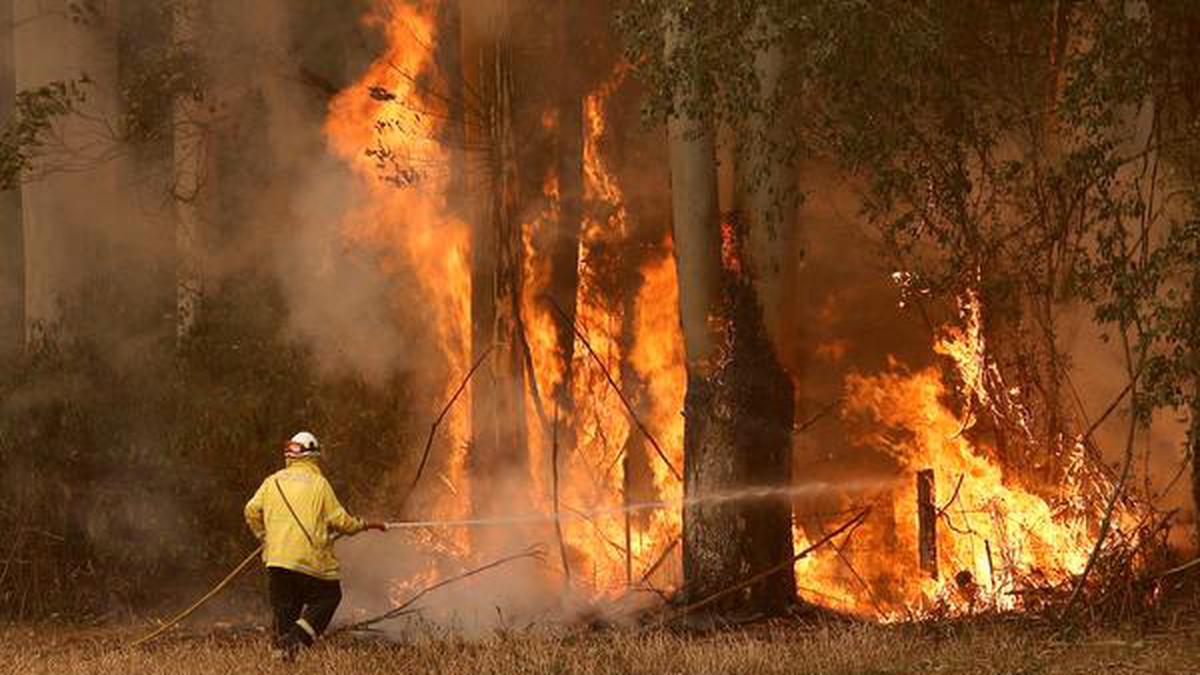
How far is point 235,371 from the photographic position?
65.4 ft

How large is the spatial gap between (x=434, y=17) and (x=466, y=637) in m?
7.72

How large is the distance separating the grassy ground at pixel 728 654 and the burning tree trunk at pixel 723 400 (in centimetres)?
76

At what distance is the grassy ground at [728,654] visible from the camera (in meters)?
11.5

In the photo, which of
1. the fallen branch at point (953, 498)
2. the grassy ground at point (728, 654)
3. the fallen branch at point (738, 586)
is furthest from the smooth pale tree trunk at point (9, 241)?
the fallen branch at point (953, 498)

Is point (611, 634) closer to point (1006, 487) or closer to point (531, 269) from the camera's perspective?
point (1006, 487)

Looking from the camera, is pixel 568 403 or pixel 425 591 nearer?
pixel 425 591

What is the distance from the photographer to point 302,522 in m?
12.5

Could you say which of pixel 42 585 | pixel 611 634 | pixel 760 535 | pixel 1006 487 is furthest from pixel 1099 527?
pixel 42 585

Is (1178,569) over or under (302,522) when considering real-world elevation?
under

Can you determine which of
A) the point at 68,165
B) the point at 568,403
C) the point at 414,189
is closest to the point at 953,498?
the point at 568,403

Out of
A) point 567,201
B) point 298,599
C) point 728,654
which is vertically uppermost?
point 567,201

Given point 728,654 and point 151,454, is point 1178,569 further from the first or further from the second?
point 151,454

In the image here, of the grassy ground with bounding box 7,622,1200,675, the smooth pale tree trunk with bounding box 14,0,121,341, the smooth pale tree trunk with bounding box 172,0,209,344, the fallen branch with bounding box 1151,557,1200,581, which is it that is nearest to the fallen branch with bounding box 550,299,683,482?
the grassy ground with bounding box 7,622,1200,675

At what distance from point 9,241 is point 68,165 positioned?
4.68 meters
